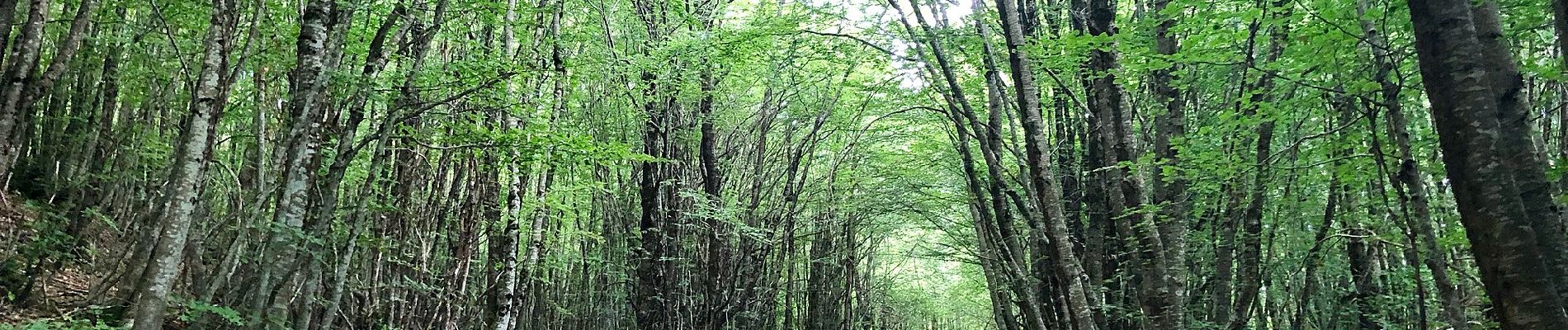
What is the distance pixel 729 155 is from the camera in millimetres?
9062

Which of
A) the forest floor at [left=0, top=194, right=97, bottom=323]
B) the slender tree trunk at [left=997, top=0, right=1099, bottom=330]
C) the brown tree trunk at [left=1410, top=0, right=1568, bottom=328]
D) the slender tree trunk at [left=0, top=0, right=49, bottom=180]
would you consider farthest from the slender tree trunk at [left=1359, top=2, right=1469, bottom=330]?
the forest floor at [left=0, top=194, right=97, bottom=323]

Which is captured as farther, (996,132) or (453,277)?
(453,277)

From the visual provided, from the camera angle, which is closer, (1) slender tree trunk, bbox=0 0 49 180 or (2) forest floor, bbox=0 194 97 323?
(1) slender tree trunk, bbox=0 0 49 180

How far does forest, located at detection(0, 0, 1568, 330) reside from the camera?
3951mm

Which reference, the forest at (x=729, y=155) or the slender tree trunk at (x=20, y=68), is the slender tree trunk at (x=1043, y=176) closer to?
the forest at (x=729, y=155)

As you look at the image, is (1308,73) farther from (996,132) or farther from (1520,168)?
(1520,168)

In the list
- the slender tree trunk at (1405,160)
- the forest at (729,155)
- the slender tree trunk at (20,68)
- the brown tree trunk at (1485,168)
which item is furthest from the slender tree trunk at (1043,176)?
the slender tree trunk at (20,68)

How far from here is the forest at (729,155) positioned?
3951 mm

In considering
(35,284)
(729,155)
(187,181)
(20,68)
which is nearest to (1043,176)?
(187,181)

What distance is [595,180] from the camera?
7.69 meters

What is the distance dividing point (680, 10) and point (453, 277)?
3.02 m

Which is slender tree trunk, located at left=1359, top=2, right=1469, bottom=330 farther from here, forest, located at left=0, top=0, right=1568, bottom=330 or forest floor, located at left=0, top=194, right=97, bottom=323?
forest floor, located at left=0, top=194, right=97, bottom=323

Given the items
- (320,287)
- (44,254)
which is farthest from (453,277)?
(44,254)

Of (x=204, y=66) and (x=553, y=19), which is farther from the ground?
(x=553, y=19)
